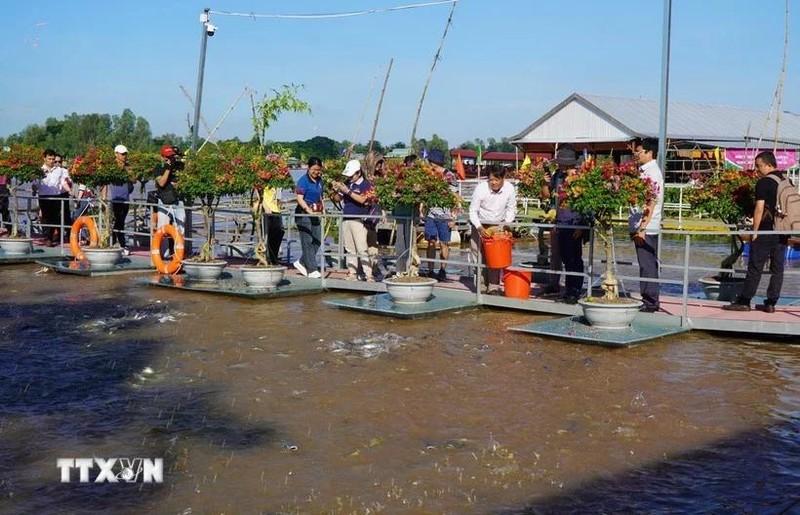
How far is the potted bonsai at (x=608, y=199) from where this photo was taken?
8945 millimetres

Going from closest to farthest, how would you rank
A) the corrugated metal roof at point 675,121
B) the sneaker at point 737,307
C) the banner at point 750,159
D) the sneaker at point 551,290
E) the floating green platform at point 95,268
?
1. the sneaker at point 737,307
2. the sneaker at point 551,290
3. the floating green platform at point 95,268
4. the banner at point 750,159
5. the corrugated metal roof at point 675,121

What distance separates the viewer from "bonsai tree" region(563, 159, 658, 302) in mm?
8938

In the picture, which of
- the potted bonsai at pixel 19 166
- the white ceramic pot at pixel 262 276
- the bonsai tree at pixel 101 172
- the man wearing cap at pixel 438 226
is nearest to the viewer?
the man wearing cap at pixel 438 226

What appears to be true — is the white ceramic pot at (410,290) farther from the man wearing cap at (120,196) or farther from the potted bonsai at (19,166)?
the potted bonsai at (19,166)

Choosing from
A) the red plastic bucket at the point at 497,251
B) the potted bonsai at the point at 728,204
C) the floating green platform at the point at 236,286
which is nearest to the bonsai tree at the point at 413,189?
the red plastic bucket at the point at 497,251

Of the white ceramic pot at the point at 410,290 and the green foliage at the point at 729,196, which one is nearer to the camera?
the green foliage at the point at 729,196

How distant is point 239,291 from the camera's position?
12.0 metres

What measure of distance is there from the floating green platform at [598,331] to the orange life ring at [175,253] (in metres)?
6.09

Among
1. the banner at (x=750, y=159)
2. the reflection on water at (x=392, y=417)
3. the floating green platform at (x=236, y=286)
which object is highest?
the banner at (x=750, y=159)

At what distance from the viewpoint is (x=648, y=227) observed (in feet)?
31.7

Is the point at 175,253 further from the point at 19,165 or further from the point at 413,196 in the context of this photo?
the point at 19,165

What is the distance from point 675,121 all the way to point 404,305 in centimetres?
3502

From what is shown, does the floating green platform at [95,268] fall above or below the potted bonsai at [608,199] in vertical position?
below

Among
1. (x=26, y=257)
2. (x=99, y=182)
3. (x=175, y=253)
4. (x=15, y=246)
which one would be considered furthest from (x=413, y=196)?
(x=15, y=246)
